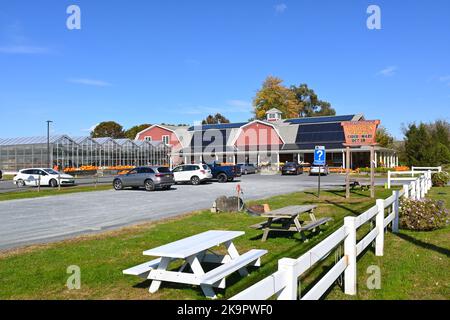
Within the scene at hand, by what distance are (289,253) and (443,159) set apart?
43.2 meters

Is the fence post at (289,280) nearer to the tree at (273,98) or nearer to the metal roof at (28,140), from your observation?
the metal roof at (28,140)

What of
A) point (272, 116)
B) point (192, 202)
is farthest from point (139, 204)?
point (272, 116)

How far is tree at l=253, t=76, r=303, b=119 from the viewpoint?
291ft

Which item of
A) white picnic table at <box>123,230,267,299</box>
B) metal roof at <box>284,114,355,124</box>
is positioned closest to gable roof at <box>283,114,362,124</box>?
metal roof at <box>284,114,355,124</box>

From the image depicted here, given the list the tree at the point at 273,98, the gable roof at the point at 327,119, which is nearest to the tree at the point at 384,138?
the gable roof at the point at 327,119

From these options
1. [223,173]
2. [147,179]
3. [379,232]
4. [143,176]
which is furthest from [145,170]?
[379,232]

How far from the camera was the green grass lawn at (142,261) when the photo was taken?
5.90 metres

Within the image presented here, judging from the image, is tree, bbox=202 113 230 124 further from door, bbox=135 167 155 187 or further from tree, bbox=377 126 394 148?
door, bbox=135 167 155 187

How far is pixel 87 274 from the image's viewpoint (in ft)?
22.4

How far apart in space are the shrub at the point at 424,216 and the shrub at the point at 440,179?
16.2 metres

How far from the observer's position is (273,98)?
8844cm

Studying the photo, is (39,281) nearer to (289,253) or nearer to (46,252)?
(46,252)

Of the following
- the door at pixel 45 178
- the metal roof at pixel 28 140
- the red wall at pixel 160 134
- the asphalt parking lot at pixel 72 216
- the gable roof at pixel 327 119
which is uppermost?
the gable roof at pixel 327 119
